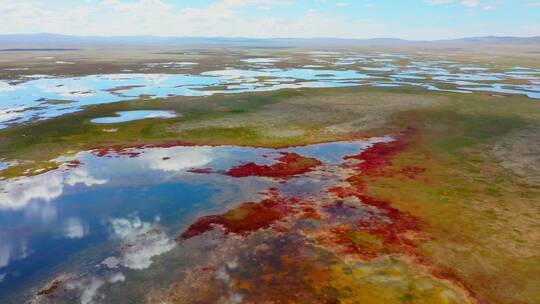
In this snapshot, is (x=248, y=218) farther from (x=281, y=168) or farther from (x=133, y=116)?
(x=133, y=116)

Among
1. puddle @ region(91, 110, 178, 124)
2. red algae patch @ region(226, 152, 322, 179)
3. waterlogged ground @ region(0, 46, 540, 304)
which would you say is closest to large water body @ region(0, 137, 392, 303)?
waterlogged ground @ region(0, 46, 540, 304)

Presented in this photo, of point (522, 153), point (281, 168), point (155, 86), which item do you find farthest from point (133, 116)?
point (522, 153)

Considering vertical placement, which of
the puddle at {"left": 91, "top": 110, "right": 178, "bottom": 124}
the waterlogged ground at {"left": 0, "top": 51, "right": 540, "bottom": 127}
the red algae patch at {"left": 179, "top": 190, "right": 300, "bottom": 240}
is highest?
the waterlogged ground at {"left": 0, "top": 51, "right": 540, "bottom": 127}

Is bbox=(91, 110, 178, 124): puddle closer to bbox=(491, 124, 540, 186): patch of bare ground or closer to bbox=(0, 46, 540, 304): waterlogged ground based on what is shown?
bbox=(0, 46, 540, 304): waterlogged ground

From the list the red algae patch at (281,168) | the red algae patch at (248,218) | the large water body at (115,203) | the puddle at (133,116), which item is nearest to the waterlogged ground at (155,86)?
the puddle at (133,116)

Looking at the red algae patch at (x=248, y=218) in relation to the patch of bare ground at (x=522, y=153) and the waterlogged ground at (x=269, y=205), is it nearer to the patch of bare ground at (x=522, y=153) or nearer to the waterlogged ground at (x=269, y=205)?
the waterlogged ground at (x=269, y=205)

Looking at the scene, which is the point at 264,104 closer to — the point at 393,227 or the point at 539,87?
the point at 393,227
